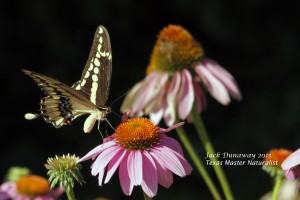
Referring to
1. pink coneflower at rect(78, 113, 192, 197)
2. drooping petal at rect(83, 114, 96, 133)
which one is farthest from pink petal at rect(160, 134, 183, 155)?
drooping petal at rect(83, 114, 96, 133)

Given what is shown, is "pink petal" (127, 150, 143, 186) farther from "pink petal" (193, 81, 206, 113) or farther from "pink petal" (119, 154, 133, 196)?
"pink petal" (193, 81, 206, 113)

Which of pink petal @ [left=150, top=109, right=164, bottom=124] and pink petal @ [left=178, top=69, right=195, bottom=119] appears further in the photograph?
pink petal @ [left=150, top=109, right=164, bottom=124]

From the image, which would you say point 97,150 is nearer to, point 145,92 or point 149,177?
point 149,177

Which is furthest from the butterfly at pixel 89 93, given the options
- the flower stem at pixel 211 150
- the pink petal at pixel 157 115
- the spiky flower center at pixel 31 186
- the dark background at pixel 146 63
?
the dark background at pixel 146 63

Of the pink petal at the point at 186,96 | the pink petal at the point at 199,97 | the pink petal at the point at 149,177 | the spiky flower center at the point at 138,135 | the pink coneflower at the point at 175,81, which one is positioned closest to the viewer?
the pink petal at the point at 149,177

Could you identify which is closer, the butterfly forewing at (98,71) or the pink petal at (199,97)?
the butterfly forewing at (98,71)

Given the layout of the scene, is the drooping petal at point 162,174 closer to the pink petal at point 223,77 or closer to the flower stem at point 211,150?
the flower stem at point 211,150
